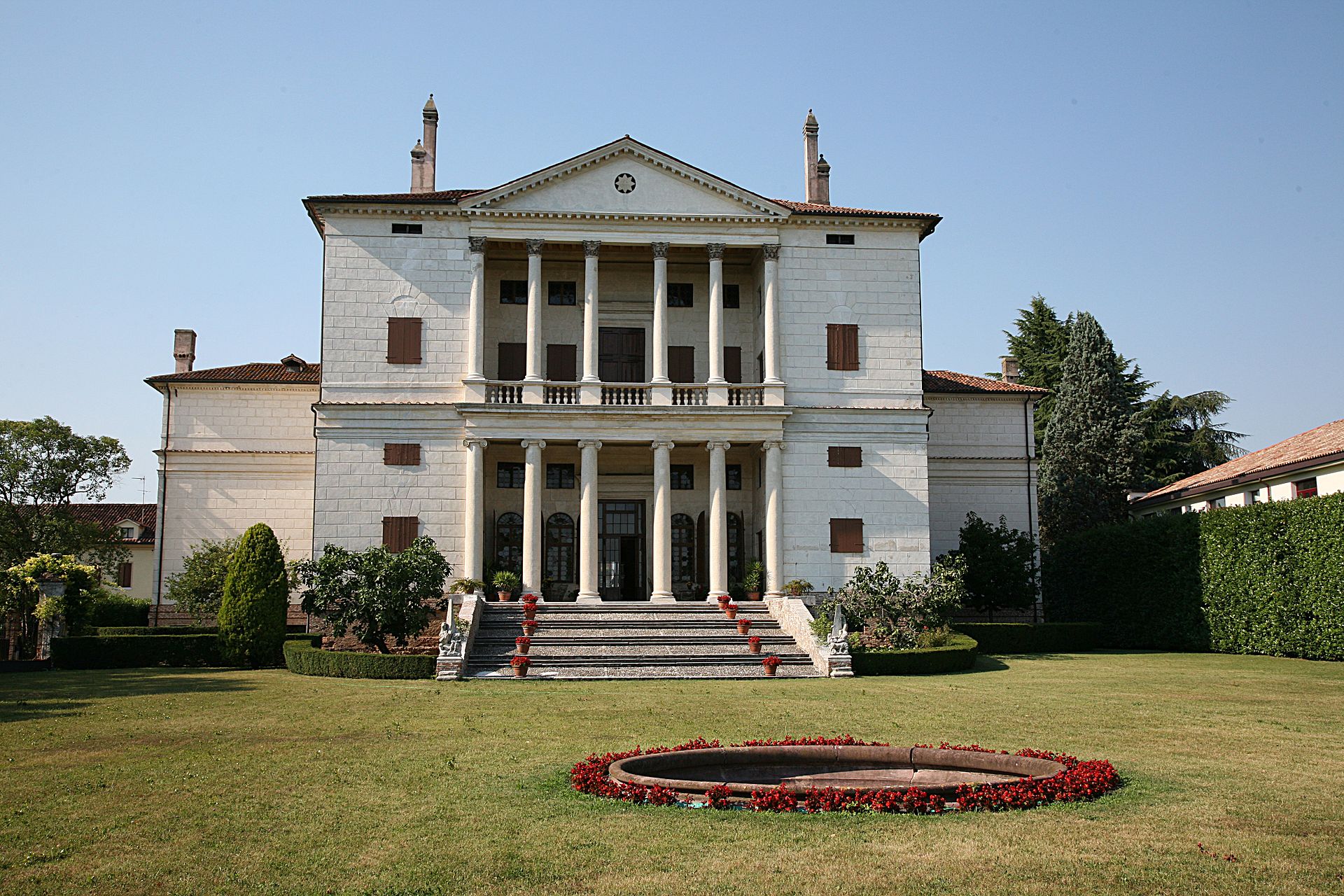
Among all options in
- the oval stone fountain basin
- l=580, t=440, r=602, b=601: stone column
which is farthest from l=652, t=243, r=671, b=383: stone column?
the oval stone fountain basin

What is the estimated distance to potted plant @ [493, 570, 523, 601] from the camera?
34.6 metres

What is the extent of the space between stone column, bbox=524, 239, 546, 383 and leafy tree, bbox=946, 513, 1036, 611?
16216 millimetres

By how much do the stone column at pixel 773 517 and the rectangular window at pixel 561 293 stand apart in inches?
361

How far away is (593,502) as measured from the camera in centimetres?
3625

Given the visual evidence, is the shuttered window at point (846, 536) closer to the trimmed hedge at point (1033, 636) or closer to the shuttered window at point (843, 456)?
the shuttered window at point (843, 456)

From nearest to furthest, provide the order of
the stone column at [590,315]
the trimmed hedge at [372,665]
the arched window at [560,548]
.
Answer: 1. the trimmed hedge at [372,665]
2. the stone column at [590,315]
3. the arched window at [560,548]

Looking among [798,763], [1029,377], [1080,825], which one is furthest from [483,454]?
[1029,377]

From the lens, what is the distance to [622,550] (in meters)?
40.0

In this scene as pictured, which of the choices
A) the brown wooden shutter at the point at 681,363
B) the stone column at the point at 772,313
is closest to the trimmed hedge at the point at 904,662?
the stone column at the point at 772,313

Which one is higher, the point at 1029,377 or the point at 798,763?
the point at 1029,377

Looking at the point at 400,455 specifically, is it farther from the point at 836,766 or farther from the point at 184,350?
the point at 836,766

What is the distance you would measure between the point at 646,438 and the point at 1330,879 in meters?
29.1

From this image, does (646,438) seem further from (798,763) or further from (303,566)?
(798,763)

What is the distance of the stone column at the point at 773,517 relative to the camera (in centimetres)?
3644
